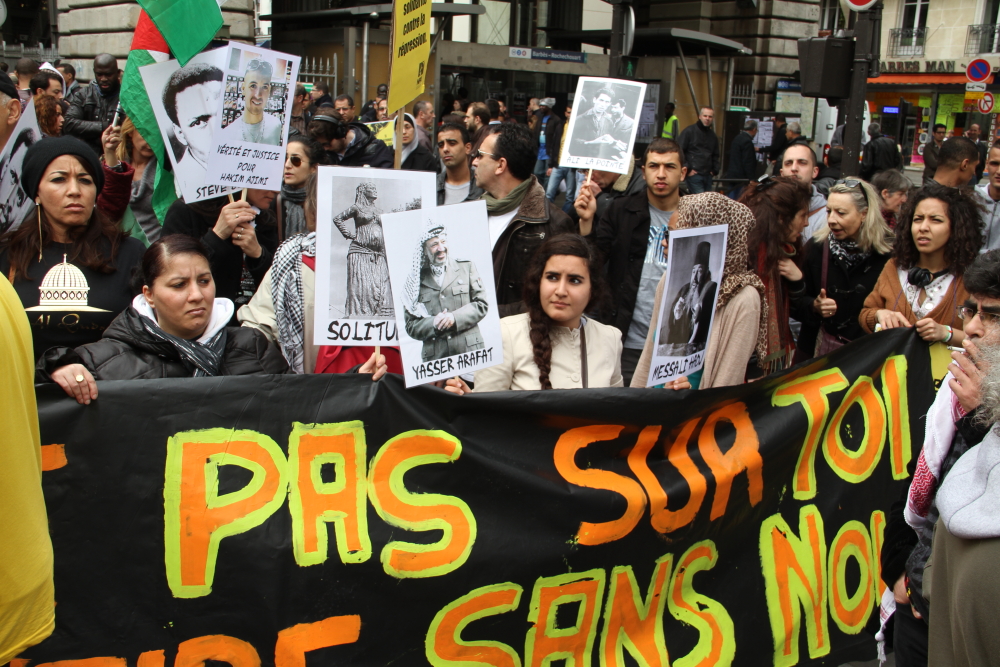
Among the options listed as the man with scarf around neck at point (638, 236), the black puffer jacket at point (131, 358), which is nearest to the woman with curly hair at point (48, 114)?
the man with scarf around neck at point (638, 236)

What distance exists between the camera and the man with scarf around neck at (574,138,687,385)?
445cm

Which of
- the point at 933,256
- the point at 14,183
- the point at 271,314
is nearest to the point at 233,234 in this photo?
the point at 271,314

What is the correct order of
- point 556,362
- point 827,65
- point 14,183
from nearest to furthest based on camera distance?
point 556,362 → point 14,183 → point 827,65

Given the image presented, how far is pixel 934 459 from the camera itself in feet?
7.82

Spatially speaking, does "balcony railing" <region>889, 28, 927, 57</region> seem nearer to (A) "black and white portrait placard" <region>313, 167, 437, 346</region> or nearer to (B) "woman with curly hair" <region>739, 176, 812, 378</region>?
(B) "woman with curly hair" <region>739, 176, 812, 378</region>

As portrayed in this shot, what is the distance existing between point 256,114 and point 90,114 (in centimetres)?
493

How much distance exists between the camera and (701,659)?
9.99 feet

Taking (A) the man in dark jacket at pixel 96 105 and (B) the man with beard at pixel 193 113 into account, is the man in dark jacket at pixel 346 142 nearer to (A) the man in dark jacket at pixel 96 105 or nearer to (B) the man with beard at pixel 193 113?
(A) the man in dark jacket at pixel 96 105

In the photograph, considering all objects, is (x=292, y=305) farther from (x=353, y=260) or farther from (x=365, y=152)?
(x=365, y=152)

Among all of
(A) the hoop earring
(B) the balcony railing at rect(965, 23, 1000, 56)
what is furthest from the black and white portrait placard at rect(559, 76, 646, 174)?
(B) the balcony railing at rect(965, 23, 1000, 56)

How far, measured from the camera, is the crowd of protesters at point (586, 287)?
240 cm

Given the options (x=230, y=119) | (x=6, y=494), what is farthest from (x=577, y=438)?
(x=230, y=119)

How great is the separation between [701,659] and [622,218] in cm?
235

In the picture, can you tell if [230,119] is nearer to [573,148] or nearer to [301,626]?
[573,148]
